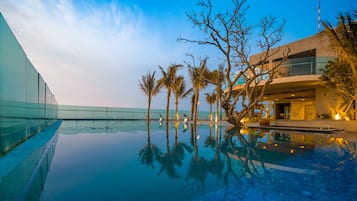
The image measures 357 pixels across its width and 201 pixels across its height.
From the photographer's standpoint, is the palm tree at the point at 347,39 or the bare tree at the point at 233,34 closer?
the palm tree at the point at 347,39

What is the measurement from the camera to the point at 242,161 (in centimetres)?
430

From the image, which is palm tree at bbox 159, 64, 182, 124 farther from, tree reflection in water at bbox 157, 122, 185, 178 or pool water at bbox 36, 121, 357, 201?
pool water at bbox 36, 121, 357, 201

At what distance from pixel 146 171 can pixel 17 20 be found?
11939 mm

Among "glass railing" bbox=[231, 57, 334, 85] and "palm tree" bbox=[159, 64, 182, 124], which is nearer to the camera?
"glass railing" bbox=[231, 57, 334, 85]

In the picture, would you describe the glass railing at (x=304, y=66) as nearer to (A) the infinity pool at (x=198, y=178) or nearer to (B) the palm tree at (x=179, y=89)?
(A) the infinity pool at (x=198, y=178)

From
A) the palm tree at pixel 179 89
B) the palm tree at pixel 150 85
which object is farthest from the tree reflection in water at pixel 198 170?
the palm tree at pixel 150 85

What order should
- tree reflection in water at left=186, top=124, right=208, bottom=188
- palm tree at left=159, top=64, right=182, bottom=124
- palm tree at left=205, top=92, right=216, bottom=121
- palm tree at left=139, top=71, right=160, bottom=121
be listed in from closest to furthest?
1. tree reflection in water at left=186, top=124, right=208, bottom=188
2. palm tree at left=159, top=64, right=182, bottom=124
3. palm tree at left=139, top=71, right=160, bottom=121
4. palm tree at left=205, top=92, right=216, bottom=121

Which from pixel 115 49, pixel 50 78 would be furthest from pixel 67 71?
pixel 115 49

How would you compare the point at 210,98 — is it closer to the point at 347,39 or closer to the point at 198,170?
the point at 347,39

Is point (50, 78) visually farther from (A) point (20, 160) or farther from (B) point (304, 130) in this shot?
(B) point (304, 130)

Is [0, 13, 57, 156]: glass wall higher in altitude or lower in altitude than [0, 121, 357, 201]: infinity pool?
higher

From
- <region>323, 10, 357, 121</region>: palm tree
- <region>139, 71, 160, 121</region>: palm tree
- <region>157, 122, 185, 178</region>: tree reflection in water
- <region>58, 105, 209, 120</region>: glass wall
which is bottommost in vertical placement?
<region>58, 105, 209, 120</region>: glass wall

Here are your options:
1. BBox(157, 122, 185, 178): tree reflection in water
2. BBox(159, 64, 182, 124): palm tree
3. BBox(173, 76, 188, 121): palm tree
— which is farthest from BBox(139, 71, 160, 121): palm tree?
BBox(157, 122, 185, 178): tree reflection in water

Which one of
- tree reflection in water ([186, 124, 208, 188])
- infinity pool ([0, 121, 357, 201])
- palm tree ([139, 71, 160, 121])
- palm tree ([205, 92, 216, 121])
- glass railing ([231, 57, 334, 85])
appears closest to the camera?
infinity pool ([0, 121, 357, 201])
